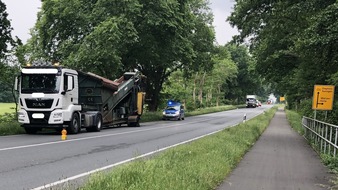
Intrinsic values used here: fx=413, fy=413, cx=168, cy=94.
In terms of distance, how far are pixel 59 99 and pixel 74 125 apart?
186 cm

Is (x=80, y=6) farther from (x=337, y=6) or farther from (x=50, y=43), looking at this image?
(x=337, y=6)

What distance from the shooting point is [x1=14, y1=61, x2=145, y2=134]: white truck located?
18969 millimetres

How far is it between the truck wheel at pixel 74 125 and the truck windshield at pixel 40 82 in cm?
189

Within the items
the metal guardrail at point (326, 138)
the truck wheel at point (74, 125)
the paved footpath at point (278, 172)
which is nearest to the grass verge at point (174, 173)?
the paved footpath at point (278, 172)

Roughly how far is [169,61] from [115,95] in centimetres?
1177

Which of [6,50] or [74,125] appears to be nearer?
[74,125]

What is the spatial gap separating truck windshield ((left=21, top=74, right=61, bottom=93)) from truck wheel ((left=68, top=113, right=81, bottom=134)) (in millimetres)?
1891

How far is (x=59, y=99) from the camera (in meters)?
19.1

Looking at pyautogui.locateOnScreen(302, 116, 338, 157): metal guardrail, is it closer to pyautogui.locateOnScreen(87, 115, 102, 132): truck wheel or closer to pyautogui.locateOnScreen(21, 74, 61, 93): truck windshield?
pyautogui.locateOnScreen(87, 115, 102, 132): truck wheel

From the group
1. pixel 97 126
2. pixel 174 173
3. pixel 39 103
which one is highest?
pixel 39 103

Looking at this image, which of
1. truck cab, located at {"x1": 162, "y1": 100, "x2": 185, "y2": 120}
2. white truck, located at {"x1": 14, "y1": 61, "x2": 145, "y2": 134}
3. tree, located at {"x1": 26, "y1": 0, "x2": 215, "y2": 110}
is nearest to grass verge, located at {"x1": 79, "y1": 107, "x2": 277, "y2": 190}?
white truck, located at {"x1": 14, "y1": 61, "x2": 145, "y2": 134}

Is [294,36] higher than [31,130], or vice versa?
[294,36]

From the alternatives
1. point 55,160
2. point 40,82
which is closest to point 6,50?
point 40,82

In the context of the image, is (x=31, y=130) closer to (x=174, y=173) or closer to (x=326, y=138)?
(x=326, y=138)
